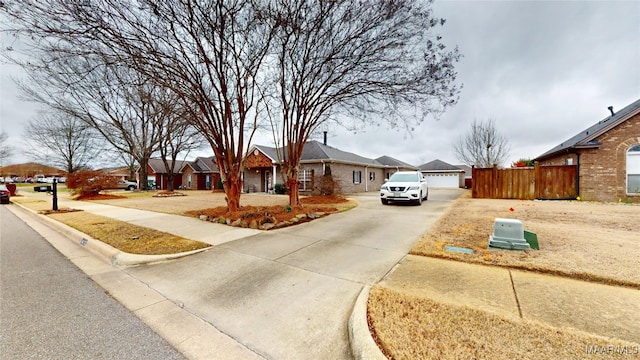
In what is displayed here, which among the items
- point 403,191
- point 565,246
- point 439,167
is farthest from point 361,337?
point 439,167

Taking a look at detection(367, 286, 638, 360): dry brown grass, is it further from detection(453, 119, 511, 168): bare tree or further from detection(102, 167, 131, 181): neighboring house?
detection(453, 119, 511, 168): bare tree

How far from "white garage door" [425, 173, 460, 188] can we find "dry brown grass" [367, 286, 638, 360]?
31716 millimetres

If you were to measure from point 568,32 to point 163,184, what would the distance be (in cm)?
4367

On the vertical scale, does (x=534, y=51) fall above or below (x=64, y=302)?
above

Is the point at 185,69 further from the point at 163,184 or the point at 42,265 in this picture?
the point at 163,184

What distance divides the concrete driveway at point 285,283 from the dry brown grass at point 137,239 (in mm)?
696

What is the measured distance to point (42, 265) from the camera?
188 inches

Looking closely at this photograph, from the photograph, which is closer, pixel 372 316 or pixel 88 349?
pixel 88 349

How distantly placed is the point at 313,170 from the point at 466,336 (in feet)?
58.0

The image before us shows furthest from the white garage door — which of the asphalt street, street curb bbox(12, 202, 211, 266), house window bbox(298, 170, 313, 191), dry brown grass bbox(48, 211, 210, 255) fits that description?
the asphalt street

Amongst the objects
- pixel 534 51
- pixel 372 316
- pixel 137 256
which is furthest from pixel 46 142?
pixel 534 51

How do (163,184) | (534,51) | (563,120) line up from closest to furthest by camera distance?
(534,51) < (563,120) < (163,184)

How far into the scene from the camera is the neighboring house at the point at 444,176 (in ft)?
100

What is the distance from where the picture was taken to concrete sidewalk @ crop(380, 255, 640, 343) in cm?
248
